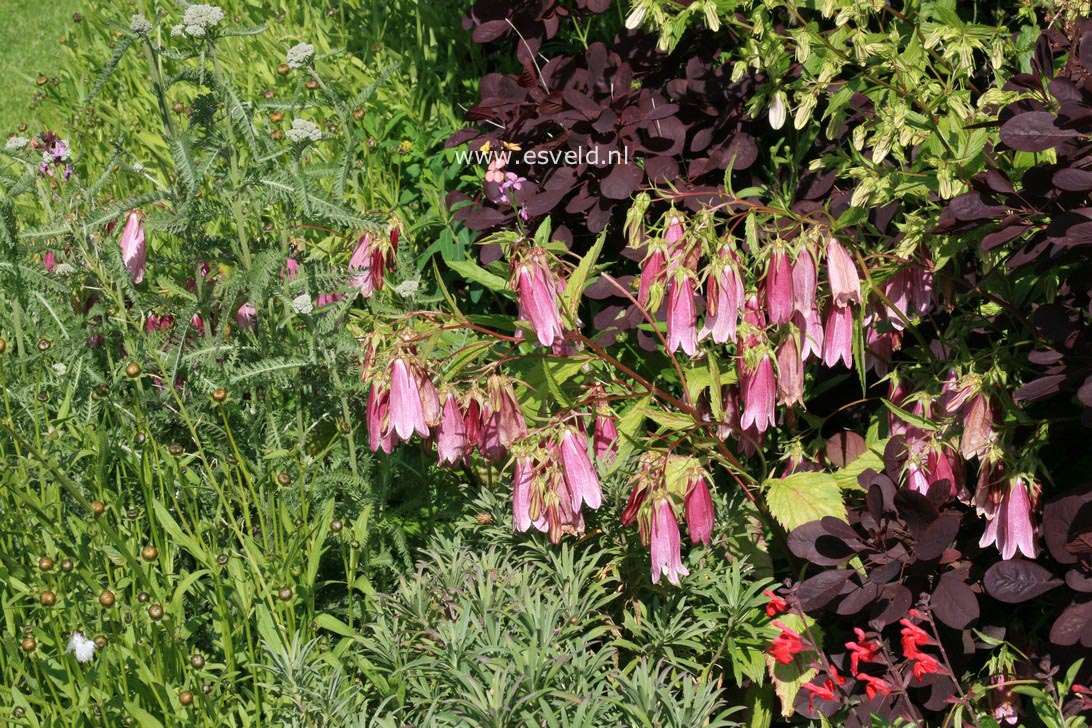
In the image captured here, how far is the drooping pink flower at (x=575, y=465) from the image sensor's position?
6.79ft

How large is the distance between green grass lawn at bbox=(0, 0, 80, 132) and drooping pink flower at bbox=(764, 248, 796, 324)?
16.3 ft

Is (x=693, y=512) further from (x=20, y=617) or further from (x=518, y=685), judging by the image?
(x=20, y=617)

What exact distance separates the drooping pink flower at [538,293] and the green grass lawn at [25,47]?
459 centimetres

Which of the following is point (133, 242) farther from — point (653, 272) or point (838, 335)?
point (838, 335)

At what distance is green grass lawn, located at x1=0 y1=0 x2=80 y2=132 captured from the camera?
242 inches

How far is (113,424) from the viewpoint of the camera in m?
2.81

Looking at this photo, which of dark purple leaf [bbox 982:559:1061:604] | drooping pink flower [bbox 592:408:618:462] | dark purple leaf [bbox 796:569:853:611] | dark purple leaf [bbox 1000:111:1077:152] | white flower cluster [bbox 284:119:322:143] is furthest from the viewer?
drooping pink flower [bbox 592:408:618:462]

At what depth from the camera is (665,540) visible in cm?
203

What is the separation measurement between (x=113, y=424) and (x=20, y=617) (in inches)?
22.7

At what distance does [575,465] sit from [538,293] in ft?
1.14

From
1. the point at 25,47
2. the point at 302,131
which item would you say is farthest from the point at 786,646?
the point at 25,47

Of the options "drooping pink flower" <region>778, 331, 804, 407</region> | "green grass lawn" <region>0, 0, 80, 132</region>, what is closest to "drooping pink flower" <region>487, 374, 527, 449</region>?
"drooping pink flower" <region>778, 331, 804, 407</region>

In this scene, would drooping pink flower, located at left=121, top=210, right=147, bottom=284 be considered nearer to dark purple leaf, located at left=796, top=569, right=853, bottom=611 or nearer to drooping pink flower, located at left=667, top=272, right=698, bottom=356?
drooping pink flower, located at left=667, top=272, right=698, bottom=356

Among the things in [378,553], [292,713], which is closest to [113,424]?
[378,553]
